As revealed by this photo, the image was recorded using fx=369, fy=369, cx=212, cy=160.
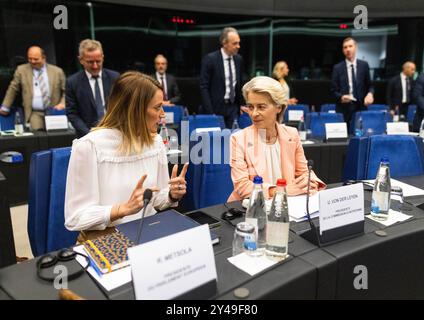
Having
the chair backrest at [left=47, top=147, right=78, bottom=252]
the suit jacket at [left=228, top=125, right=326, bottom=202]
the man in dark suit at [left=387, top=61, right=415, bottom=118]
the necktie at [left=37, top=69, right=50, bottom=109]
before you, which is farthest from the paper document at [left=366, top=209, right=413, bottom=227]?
the man in dark suit at [left=387, top=61, right=415, bottom=118]

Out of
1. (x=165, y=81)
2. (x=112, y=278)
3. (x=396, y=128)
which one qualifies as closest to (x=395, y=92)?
(x=396, y=128)

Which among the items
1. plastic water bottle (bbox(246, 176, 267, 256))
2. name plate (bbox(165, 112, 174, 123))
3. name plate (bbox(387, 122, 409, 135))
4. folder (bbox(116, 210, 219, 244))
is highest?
name plate (bbox(165, 112, 174, 123))

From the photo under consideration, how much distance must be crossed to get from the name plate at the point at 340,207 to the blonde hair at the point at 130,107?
31.8 inches

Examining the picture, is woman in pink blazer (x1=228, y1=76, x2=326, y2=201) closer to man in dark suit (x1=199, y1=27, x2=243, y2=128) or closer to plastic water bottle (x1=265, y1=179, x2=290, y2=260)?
plastic water bottle (x1=265, y1=179, x2=290, y2=260)

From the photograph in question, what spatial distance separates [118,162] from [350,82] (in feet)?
13.6

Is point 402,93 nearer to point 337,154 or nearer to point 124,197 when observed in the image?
point 337,154

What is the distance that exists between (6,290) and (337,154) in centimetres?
317

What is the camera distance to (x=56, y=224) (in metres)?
1.66

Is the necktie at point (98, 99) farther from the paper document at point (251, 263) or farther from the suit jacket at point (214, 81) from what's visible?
the paper document at point (251, 263)

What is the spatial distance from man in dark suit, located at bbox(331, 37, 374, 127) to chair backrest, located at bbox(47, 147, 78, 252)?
406 centimetres

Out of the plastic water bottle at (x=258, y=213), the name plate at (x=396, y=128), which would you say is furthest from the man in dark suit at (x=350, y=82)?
the plastic water bottle at (x=258, y=213)

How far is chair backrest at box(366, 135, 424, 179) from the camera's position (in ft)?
8.05

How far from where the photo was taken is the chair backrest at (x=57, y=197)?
1.64 m

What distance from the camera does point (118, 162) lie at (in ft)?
5.16
